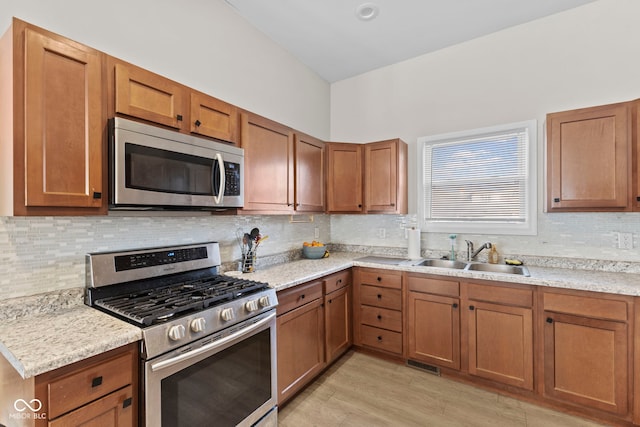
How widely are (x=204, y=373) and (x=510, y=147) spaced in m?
3.13

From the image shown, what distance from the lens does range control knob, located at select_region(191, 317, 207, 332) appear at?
145cm

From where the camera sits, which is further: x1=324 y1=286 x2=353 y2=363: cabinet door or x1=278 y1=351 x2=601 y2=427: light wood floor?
x1=324 y1=286 x2=353 y2=363: cabinet door

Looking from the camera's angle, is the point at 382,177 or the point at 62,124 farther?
the point at 382,177

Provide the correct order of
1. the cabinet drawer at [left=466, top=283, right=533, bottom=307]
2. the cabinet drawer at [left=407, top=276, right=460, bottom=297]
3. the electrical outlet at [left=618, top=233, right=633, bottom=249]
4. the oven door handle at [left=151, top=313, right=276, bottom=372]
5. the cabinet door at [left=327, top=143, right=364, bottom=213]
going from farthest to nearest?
the cabinet door at [left=327, top=143, right=364, bottom=213], the cabinet drawer at [left=407, top=276, right=460, bottom=297], the electrical outlet at [left=618, top=233, right=633, bottom=249], the cabinet drawer at [left=466, top=283, right=533, bottom=307], the oven door handle at [left=151, top=313, right=276, bottom=372]

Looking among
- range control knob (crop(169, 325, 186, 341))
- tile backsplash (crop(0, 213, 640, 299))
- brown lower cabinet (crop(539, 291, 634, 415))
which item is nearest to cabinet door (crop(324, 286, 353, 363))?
tile backsplash (crop(0, 213, 640, 299))

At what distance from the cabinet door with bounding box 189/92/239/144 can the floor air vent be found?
247 centimetres

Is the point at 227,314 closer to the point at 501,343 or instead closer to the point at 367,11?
the point at 501,343

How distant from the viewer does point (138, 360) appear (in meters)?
1.31

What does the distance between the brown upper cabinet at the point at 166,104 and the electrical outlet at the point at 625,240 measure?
10.3 ft

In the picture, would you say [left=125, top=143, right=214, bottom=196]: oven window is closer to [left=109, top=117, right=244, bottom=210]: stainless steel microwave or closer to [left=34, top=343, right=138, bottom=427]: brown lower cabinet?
[left=109, top=117, right=244, bottom=210]: stainless steel microwave

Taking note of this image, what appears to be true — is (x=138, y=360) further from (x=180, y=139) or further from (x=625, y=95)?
(x=625, y=95)

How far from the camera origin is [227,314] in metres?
1.61

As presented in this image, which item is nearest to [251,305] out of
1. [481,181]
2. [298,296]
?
[298,296]

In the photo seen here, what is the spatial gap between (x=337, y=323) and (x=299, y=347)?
0.59m
